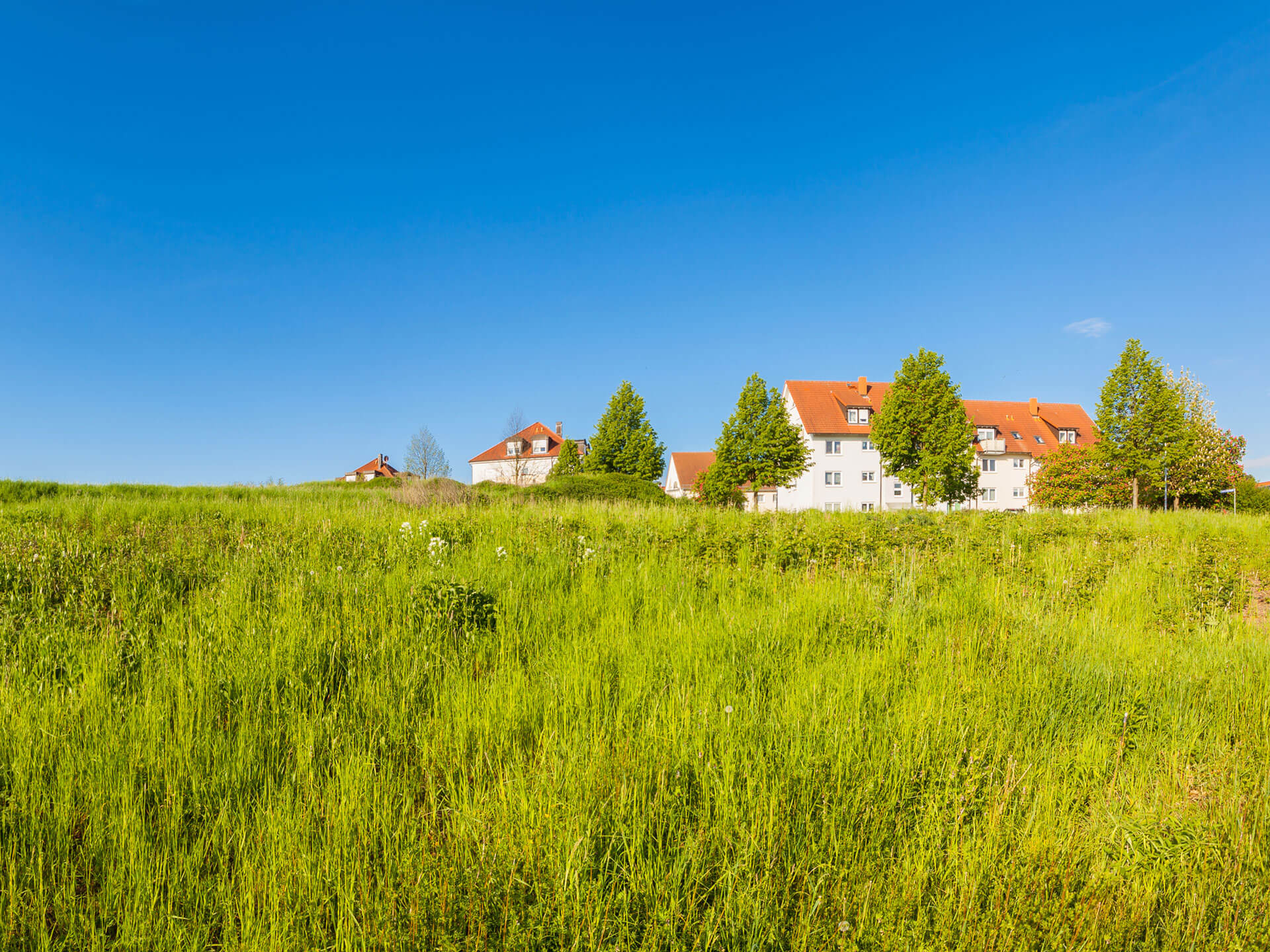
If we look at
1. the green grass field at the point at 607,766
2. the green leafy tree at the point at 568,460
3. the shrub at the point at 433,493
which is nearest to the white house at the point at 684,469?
the green leafy tree at the point at 568,460

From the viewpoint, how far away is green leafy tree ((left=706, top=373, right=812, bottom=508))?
130 ft

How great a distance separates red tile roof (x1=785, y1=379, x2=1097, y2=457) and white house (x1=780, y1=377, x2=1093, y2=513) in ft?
0.30

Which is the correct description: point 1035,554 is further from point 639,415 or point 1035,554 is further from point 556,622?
point 639,415

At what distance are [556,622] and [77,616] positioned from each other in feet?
11.6

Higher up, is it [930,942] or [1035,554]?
[1035,554]

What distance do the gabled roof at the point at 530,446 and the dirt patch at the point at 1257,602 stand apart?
2740 inches

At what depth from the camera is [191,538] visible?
24.1 ft

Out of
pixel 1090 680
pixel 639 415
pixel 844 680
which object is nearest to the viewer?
pixel 844 680

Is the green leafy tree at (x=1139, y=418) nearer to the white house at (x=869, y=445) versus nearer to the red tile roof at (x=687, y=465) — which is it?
the white house at (x=869, y=445)

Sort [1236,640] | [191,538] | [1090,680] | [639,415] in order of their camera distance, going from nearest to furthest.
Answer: [1090,680], [1236,640], [191,538], [639,415]

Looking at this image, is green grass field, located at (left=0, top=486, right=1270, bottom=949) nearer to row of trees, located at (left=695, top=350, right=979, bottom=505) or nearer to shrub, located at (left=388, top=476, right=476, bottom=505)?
shrub, located at (left=388, top=476, right=476, bottom=505)

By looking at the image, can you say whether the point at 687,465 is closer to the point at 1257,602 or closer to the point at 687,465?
the point at 687,465

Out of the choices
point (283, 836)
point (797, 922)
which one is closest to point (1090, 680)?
point (797, 922)

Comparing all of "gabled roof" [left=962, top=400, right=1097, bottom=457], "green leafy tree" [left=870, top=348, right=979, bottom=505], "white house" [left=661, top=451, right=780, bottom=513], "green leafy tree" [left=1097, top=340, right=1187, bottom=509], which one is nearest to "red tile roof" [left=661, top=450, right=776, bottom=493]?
"white house" [left=661, top=451, right=780, bottom=513]
